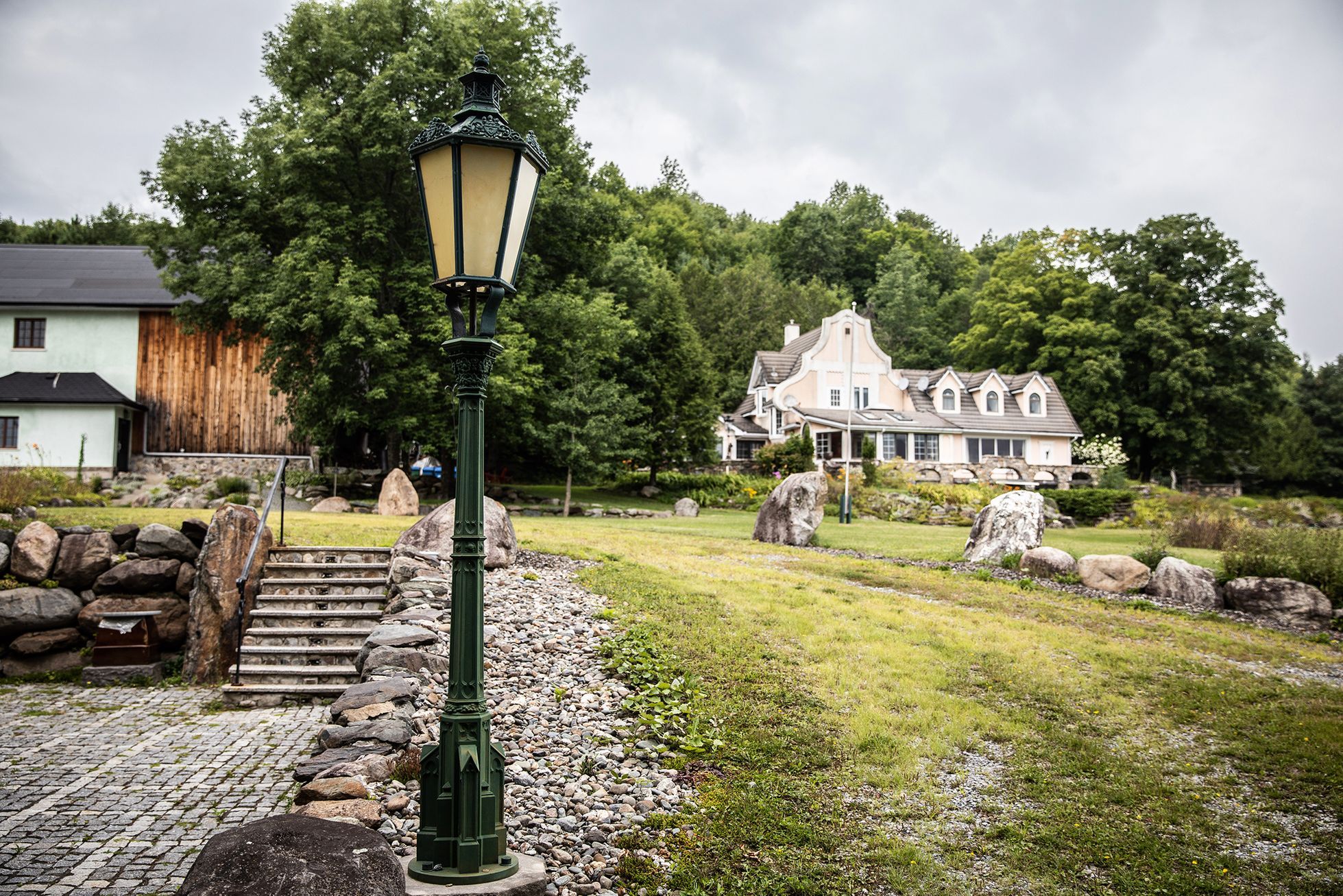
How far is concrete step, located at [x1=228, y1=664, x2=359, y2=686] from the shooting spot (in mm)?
9156

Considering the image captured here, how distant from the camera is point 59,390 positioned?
88.0 ft

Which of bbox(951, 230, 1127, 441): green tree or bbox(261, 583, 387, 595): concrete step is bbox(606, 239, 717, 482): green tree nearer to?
bbox(261, 583, 387, 595): concrete step

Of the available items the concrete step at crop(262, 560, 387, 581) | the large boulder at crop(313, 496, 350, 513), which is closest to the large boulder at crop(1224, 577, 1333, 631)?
the concrete step at crop(262, 560, 387, 581)

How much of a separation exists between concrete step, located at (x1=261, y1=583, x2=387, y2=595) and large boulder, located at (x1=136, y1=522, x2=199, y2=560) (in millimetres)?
1458

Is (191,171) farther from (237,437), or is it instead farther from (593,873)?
(593,873)

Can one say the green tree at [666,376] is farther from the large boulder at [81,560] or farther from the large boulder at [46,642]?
the large boulder at [46,642]

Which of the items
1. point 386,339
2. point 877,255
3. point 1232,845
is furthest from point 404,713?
point 877,255

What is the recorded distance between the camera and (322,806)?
14.9 ft

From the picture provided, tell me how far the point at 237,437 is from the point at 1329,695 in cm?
2898

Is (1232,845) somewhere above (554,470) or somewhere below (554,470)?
below

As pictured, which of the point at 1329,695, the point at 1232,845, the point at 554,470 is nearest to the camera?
the point at 1232,845

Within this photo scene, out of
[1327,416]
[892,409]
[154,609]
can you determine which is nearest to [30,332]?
[154,609]

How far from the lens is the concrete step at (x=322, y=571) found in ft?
36.2

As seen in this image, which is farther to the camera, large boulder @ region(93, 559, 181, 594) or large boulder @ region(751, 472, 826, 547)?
large boulder @ region(751, 472, 826, 547)
